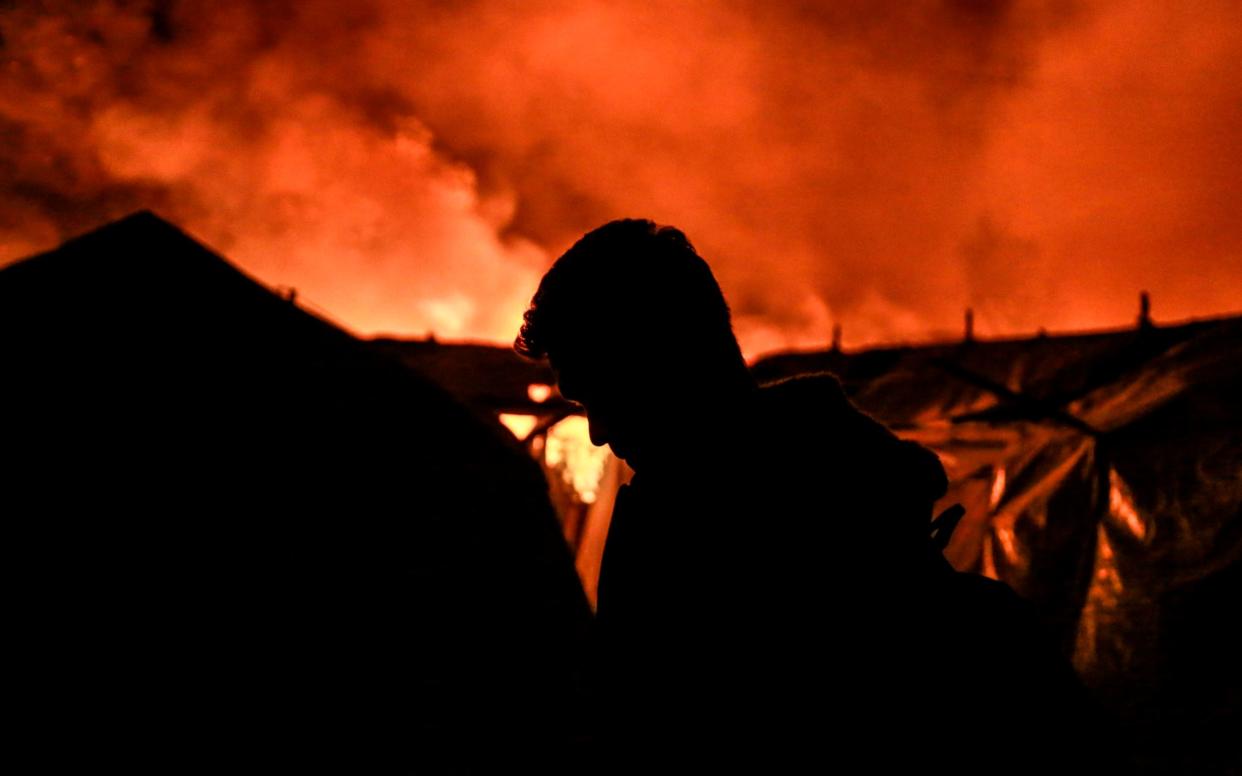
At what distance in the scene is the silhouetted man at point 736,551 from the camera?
0.98m

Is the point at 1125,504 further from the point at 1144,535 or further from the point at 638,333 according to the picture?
the point at 638,333

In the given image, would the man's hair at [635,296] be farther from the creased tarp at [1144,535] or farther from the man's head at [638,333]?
the creased tarp at [1144,535]

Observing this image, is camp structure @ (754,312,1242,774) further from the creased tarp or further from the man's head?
the man's head

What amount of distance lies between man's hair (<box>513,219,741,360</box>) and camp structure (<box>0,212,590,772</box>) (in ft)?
6.90

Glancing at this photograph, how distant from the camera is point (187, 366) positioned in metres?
2.95

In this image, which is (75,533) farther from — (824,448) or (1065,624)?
(1065,624)

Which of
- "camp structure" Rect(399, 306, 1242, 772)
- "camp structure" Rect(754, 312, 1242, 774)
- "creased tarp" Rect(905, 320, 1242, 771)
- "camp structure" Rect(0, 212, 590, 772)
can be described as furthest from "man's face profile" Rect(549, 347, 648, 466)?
"creased tarp" Rect(905, 320, 1242, 771)

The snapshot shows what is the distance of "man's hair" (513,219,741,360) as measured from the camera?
3.94 feet

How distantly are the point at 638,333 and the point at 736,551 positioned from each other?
1.38ft

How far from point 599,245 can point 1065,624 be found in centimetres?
417

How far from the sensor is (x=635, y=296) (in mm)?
1224

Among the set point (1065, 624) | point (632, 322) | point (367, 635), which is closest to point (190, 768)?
point (367, 635)

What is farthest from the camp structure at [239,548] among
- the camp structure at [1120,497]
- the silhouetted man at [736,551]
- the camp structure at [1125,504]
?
the camp structure at [1125,504]

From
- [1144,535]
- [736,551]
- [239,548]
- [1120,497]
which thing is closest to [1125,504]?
[1120,497]
